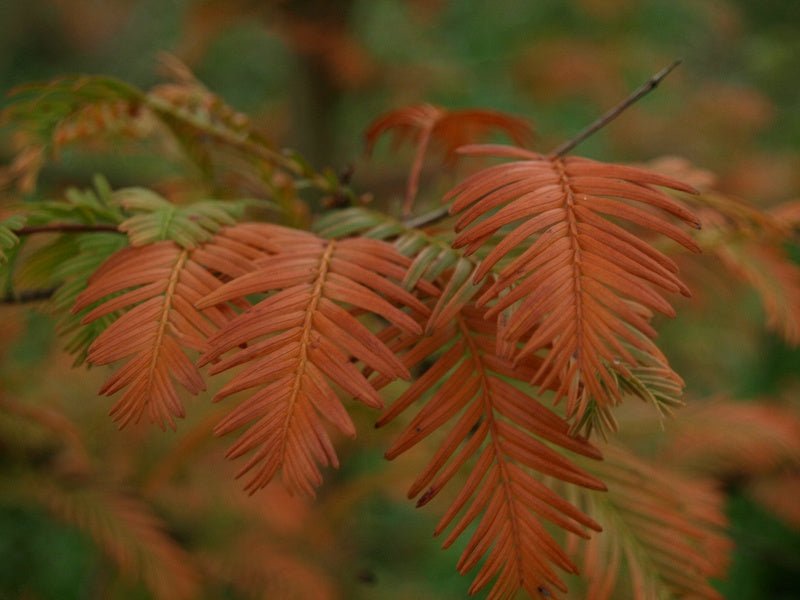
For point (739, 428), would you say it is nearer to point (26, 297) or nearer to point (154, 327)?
point (154, 327)

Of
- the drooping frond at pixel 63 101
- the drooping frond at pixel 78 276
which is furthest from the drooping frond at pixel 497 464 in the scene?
the drooping frond at pixel 63 101

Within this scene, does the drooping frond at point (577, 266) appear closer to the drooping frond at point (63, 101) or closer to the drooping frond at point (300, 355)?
the drooping frond at point (300, 355)

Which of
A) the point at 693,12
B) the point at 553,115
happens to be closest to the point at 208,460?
the point at 553,115

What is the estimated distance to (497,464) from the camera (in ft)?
1.31

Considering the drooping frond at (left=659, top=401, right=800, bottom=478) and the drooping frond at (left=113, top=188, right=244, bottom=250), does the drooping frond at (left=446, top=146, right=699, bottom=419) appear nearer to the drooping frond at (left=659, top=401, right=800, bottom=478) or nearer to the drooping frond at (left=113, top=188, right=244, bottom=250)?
the drooping frond at (left=113, top=188, right=244, bottom=250)

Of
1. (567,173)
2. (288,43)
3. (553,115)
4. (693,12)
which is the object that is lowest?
(567,173)

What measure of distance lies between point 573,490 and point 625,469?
0.06 meters

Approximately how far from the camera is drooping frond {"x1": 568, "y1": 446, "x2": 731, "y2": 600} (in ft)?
1.79

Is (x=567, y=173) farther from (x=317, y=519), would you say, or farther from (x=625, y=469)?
(x=317, y=519)

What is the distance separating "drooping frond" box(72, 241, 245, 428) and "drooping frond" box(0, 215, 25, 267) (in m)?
0.06

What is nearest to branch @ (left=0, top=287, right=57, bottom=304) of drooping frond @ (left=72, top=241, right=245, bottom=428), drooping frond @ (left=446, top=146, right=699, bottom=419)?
drooping frond @ (left=72, top=241, right=245, bottom=428)

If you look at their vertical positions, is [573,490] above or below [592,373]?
below

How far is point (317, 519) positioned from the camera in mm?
1312

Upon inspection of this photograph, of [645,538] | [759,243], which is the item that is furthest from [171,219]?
[759,243]
